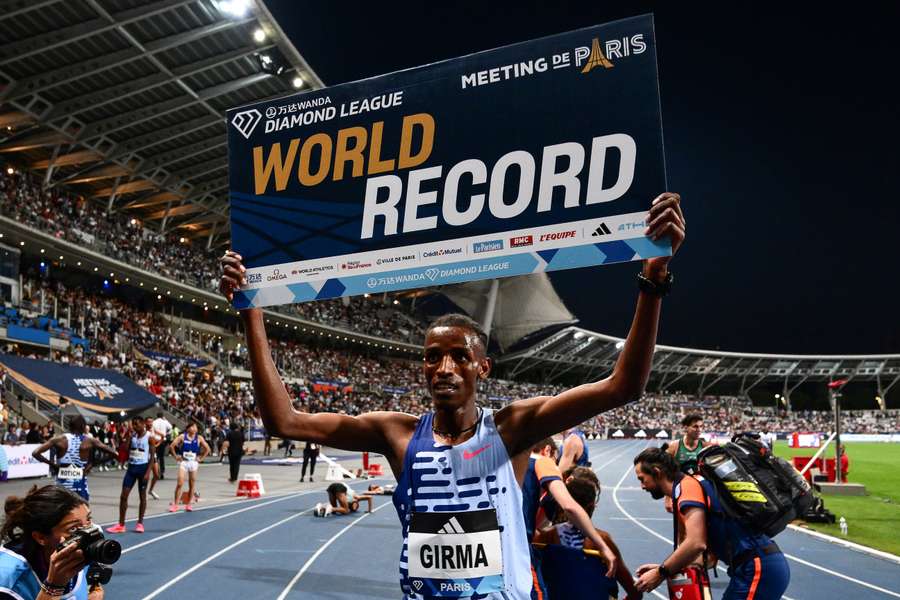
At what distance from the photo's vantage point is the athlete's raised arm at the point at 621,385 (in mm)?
2236

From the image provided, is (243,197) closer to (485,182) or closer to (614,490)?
(485,182)

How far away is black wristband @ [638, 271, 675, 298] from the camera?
2.27 meters

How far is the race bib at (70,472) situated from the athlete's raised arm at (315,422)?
26.4ft

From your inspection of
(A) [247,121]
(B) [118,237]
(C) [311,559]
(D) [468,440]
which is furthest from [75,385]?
(D) [468,440]

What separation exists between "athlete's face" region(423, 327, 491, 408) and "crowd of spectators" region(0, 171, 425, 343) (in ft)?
106

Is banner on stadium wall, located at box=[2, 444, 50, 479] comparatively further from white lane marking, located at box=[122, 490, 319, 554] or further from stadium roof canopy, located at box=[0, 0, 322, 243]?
stadium roof canopy, located at box=[0, 0, 322, 243]

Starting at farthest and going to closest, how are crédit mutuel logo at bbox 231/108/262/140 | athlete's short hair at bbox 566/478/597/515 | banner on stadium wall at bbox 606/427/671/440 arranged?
banner on stadium wall at bbox 606/427/671/440 < athlete's short hair at bbox 566/478/597/515 < crédit mutuel logo at bbox 231/108/262/140

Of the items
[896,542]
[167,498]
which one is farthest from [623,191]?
[167,498]

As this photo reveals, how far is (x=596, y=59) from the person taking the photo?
2.48 m

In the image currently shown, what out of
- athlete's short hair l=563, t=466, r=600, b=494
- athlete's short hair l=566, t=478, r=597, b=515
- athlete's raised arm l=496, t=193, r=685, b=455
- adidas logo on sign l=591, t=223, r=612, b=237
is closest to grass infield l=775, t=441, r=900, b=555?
athlete's short hair l=563, t=466, r=600, b=494

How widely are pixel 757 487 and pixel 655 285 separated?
78.4 inches

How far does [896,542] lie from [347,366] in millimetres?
46851

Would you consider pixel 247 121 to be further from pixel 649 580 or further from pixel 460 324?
pixel 649 580

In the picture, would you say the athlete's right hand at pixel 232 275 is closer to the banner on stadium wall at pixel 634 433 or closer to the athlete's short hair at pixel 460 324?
the athlete's short hair at pixel 460 324
